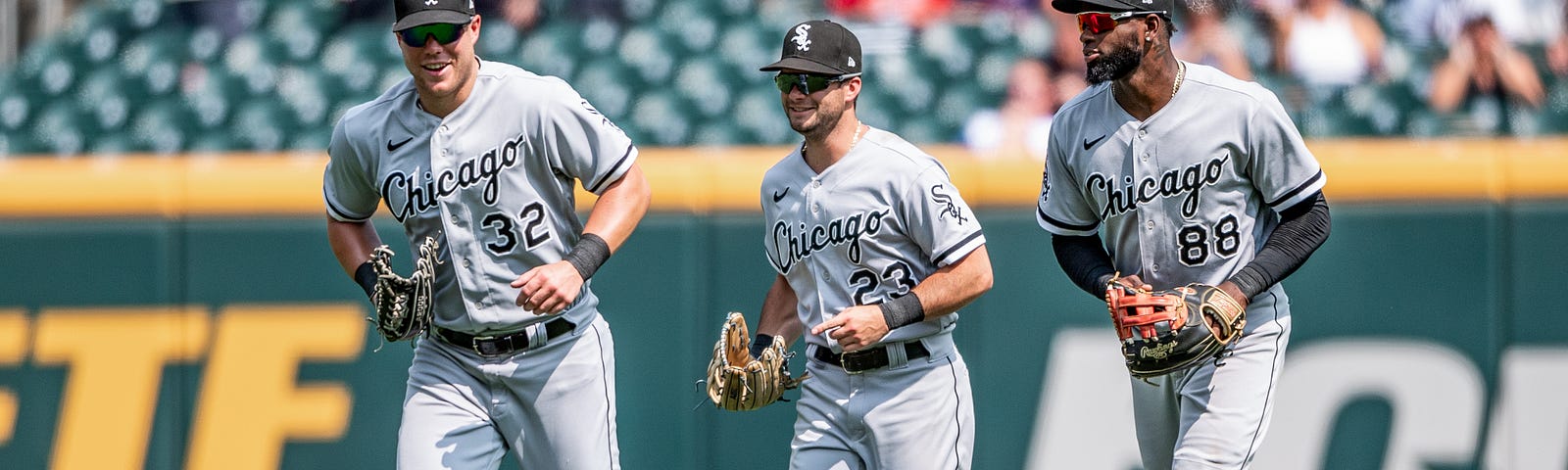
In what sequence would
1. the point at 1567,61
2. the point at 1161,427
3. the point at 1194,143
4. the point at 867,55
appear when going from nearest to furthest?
the point at 1194,143
the point at 1161,427
the point at 1567,61
the point at 867,55

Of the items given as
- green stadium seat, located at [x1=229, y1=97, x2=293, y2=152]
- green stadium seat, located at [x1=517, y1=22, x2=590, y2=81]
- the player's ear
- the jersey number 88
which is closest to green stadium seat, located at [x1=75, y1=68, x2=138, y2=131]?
green stadium seat, located at [x1=229, y1=97, x2=293, y2=152]

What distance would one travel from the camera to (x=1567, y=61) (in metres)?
5.68

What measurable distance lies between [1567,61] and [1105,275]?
3381 mm

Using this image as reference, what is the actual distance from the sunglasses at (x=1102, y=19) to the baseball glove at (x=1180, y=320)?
532mm

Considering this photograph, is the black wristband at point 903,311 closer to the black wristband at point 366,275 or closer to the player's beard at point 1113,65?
the player's beard at point 1113,65

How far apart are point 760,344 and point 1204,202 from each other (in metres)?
1.04

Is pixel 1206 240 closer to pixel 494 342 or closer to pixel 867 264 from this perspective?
pixel 867 264

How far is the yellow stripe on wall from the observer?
459 cm

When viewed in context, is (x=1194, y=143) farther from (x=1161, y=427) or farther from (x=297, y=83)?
(x=297, y=83)

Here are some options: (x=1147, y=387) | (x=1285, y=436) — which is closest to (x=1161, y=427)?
(x=1147, y=387)

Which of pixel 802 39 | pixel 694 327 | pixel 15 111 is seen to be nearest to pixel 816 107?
pixel 802 39

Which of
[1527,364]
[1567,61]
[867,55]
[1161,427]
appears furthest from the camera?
[867,55]

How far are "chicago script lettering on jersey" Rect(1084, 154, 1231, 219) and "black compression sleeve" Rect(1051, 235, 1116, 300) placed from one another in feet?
0.44

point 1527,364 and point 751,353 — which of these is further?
point 1527,364
